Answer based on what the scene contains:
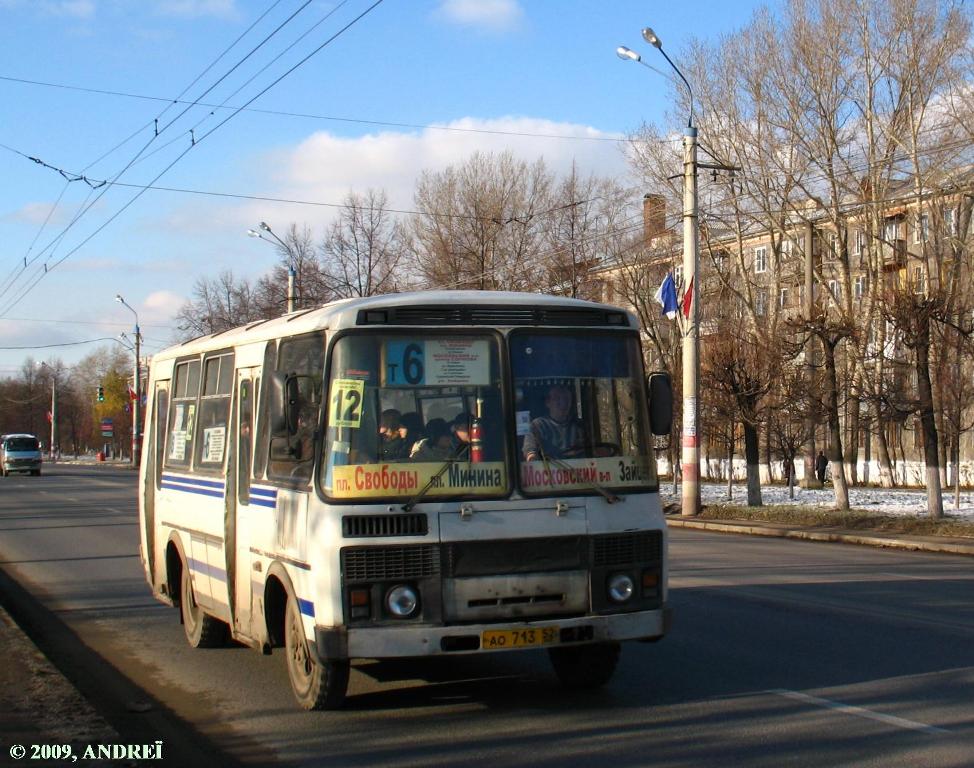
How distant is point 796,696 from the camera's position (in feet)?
24.3

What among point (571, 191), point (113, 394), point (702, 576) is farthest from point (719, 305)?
point (113, 394)

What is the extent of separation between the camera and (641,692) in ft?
25.2

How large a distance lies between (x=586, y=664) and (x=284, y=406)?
106 inches

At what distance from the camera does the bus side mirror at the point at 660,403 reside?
293 inches

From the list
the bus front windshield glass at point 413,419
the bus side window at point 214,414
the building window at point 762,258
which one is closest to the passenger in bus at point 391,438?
the bus front windshield glass at point 413,419

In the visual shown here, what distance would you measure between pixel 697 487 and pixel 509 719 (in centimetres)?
1933

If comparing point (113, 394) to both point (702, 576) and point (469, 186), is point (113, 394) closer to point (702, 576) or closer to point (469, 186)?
point (469, 186)

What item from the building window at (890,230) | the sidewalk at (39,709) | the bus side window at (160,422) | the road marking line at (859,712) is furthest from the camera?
the building window at (890,230)

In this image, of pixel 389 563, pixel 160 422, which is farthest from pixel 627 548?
pixel 160 422

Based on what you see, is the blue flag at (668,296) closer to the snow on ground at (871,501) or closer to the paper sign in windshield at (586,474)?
the snow on ground at (871,501)

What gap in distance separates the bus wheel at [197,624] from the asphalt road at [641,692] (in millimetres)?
158

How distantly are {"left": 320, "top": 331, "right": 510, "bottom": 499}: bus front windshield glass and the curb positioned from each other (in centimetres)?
1146

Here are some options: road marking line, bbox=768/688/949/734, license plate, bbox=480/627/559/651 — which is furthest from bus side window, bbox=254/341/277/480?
road marking line, bbox=768/688/949/734

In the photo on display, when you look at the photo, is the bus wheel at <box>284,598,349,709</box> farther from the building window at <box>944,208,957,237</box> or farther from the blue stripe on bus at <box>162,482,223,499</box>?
the building window at <box>944,208,957,237</box>
